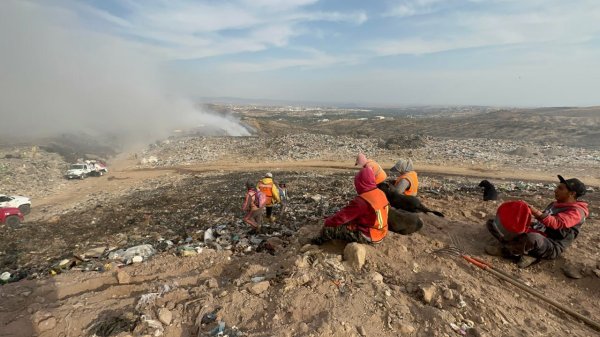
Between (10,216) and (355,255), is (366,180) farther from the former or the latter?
(10,216)

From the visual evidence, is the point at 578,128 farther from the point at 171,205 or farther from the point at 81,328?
the point at 81,328

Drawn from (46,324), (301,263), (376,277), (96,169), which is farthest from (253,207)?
(96,169)

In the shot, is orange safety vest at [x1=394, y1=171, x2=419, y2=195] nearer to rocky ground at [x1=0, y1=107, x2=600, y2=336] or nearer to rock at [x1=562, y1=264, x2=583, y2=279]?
rocky ground at [x1=0, y1=107, x2=600, y2=336]

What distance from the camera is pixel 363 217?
4477 millimetres

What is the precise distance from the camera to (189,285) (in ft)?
14.2

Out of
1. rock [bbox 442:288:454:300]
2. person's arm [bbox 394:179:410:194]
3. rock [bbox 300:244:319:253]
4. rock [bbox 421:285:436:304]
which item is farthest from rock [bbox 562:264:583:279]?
rock [bbox 300:244:319:253]

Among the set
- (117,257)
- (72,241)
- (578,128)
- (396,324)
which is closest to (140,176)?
(72,241)

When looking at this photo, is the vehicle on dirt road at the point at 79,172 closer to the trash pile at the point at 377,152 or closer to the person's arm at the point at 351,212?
the trash pile at the point at 377,152

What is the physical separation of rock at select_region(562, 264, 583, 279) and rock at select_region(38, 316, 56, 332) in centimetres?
585

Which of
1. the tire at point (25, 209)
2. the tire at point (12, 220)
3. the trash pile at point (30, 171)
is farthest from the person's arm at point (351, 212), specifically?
the trash pile at point (30, 171)

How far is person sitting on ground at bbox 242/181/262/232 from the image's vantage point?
23.4ft

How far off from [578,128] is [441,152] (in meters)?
26.3

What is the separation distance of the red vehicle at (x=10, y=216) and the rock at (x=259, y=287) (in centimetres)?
1052

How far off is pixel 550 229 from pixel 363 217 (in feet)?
7.82
